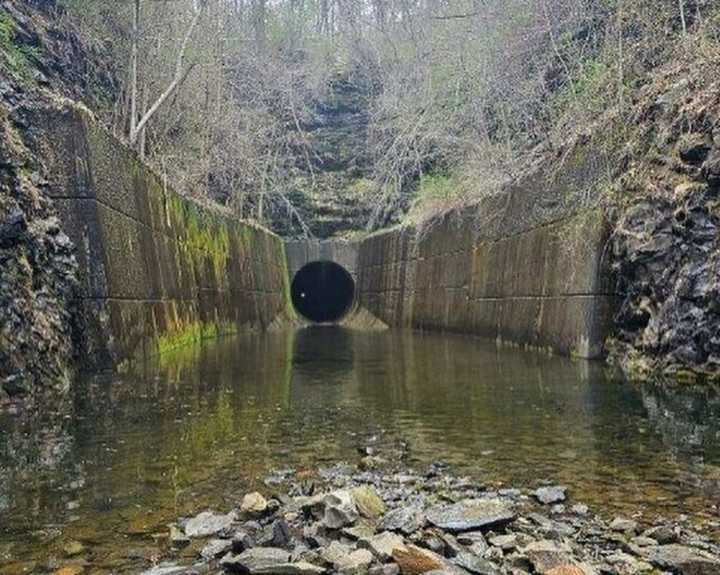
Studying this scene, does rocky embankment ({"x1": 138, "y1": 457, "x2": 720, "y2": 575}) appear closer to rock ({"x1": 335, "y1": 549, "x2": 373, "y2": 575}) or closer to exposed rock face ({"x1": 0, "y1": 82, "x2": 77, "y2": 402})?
rock ({"x1": 335, "y1": 549, "x2": 373, "y2": 575})

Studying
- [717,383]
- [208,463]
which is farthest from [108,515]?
[717,383]

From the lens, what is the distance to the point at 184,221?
15094 millimetres

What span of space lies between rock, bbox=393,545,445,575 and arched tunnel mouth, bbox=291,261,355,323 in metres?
27.8

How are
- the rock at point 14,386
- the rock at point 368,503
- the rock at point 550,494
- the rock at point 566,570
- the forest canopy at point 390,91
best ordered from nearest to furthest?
the rock at point 566,570 < the rock at point 368,503 < the rock at point 550,494 < the rock at point 14,386 < the forest canopy at point 390,91

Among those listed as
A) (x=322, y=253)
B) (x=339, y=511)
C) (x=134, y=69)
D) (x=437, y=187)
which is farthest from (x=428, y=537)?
(x=322, y=253)

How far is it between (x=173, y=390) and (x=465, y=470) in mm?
4061

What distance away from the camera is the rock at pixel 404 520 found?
329 cm

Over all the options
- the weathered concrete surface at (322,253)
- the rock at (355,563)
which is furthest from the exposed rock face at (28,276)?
the weathered concrete surface at (322,253)

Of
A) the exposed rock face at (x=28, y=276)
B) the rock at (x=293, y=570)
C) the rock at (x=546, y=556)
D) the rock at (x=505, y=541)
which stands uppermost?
the exposed rock face at (x=28, y=276)

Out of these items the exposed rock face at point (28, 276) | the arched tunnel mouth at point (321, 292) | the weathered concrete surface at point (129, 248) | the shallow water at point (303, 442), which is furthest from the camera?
the arched tunnel mouth at point (321, 292)

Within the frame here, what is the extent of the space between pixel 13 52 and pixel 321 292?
23051mm

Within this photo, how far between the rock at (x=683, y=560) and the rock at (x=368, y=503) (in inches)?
46.3

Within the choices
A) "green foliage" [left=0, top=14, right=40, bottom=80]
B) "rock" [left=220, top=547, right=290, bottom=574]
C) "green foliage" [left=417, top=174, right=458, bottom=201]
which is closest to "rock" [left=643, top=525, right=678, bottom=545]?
"rock" [left=220, top=547, right=290, bottom=574]

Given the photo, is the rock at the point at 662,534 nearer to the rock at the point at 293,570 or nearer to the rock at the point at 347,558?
the rock at the point at 347,558
